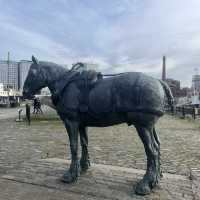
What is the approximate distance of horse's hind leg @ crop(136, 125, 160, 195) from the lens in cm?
562

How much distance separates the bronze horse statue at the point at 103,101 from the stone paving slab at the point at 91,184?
245mm

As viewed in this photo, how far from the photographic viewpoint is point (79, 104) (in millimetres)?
6234

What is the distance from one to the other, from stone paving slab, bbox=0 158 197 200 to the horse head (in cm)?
171

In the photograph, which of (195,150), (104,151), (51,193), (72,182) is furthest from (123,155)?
(51,193)

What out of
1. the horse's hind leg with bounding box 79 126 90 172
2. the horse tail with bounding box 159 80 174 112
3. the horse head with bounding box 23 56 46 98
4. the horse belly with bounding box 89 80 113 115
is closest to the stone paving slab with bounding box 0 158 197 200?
the horse's hind leg with bounding box 79 126 90 172

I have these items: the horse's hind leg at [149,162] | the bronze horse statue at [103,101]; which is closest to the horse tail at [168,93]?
the bronze horse statue at [103,101]

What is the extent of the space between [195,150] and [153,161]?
5.41 metres

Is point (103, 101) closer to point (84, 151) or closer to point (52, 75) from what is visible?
point (52, 75)

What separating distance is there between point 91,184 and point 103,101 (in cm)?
160

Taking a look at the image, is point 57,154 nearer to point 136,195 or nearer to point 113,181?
point 113,181

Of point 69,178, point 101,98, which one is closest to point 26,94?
point 101,98

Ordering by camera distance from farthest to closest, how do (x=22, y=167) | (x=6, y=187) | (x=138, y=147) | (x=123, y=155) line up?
(x=138, y=147) < (x=123, y=155) < (x=22, y=167) < (x=6, y=187)

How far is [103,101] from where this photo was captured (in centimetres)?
596

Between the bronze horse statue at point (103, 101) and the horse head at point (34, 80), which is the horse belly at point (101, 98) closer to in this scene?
the bronze horse statue at point (103, 101)
